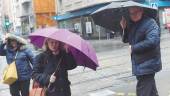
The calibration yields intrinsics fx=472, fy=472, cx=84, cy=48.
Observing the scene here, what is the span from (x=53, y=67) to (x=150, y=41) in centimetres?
125

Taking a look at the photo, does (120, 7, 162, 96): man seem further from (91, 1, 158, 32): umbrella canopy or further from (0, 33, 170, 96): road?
(0, 33, 170, 96): road

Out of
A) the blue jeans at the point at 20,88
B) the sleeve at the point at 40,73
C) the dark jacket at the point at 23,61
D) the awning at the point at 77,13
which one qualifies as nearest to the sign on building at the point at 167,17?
the awning at the point at 77,13

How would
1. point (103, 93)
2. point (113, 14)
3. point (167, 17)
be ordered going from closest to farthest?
point (113, 14)
point (103, 93)
point (167, 17)

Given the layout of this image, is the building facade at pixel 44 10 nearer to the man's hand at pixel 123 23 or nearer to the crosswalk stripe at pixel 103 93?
the crosswalk stripe at pixel 103 93

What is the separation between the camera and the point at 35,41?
5652 mm

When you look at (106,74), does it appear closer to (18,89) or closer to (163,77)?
(163,77)

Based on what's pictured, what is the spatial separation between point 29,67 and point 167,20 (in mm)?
31615

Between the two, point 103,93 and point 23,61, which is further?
point 103,93

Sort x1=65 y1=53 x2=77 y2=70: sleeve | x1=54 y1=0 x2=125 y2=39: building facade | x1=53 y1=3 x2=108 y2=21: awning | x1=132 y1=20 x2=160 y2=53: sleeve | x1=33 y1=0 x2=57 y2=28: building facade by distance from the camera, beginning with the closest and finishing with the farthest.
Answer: x1=65 y1=53 x2=77 y2=70: sleeve, x1=132 y1=20 x2=160 y2=53: sleeve, x1=54 y1=0 x2=125 y2=39: building facade, x1=53 y1=3 x2=108 y2=21: awning, x1=33 y1=0 x2=57 y2=28: building facade

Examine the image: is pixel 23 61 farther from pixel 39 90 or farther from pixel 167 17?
pixel 167 17

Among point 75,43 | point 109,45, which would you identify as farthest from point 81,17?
point 75,43

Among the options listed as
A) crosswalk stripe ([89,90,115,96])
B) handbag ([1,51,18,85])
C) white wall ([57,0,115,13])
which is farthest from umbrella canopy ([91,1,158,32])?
white wall ([57,0,115,13])

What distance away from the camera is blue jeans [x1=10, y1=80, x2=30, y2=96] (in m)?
7.67

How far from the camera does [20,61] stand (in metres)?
7.71
